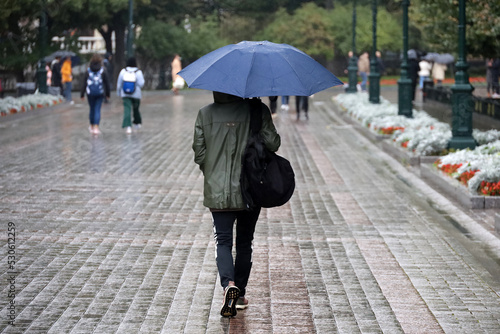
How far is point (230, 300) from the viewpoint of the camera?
5.90m

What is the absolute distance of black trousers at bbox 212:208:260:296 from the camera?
5.95 m

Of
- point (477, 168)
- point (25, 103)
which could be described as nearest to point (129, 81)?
point (25, 103)

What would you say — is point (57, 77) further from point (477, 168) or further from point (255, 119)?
point (255, 119)

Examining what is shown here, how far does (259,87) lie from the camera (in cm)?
570

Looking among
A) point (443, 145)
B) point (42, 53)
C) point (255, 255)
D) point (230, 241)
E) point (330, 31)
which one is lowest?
point (255, 255)

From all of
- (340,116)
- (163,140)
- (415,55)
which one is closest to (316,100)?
(415,55)

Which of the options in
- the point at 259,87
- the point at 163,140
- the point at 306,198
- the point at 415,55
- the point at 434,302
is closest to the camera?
the point at 259,87

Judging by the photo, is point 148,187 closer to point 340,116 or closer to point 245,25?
point 340,116

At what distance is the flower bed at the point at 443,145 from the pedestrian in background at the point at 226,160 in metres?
4.98

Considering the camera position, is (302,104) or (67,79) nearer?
(302,104)

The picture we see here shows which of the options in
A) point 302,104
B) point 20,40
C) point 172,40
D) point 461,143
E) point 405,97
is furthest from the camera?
point 172,40

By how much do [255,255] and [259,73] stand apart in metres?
2.41

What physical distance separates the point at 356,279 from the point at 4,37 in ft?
77.1

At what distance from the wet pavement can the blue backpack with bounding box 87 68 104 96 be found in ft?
14.6
